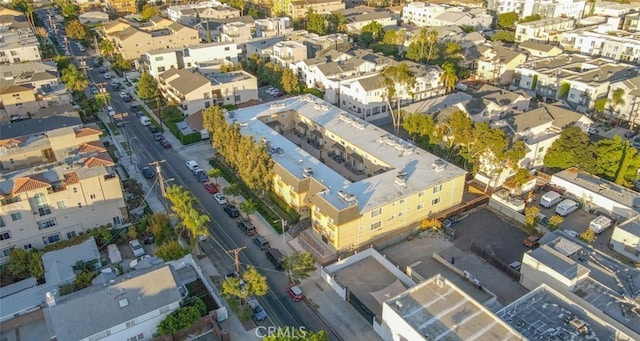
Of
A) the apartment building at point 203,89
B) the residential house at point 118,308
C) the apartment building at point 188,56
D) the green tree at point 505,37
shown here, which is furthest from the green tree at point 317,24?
the residential house at point 118,308

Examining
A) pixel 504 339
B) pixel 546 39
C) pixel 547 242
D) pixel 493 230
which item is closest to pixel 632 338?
pixel 504 339

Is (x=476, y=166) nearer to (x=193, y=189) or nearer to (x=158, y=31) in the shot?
(x=193, y=189)

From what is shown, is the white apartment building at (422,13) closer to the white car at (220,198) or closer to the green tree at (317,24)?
the green tree at (317,24)

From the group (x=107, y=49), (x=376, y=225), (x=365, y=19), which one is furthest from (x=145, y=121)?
(x=365, y=19)

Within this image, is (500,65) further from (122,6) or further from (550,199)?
(122,6)

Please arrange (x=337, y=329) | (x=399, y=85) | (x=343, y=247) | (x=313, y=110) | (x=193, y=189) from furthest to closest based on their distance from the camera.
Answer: (x=399, y=85) < (x=313, y=110) < (x=193, y=189) < (x=343, y=247) < (x=337, y=329)
